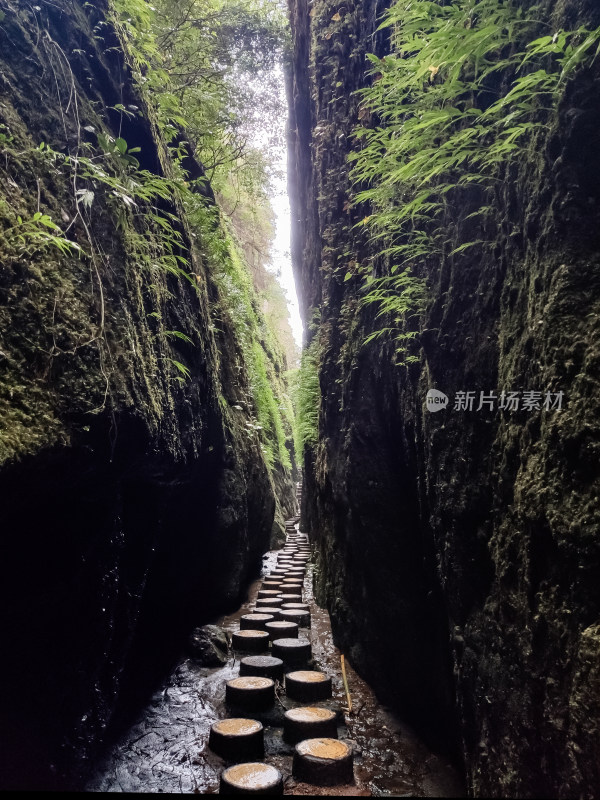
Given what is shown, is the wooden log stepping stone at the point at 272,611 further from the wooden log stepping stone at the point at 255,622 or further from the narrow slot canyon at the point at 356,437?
the narrow slot canyon at the point at 356,437

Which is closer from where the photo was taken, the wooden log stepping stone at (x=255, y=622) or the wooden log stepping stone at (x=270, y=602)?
the wooden log stepping stone at (x=255, y=622)

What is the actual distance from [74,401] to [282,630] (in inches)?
222

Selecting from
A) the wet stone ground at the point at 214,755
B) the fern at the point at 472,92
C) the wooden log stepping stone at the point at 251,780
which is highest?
A: the fern at the point at 472,92

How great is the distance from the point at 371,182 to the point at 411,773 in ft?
22.3

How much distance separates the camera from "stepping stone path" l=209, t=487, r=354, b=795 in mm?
3928

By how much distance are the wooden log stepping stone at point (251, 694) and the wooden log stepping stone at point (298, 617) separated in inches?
96.8

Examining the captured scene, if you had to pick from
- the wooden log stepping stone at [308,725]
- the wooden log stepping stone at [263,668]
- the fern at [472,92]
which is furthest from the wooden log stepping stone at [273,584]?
the fern at [472,92]

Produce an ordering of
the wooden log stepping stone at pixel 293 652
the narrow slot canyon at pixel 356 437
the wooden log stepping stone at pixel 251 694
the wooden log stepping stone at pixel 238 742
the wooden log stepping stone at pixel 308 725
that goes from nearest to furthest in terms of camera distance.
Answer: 1. the narrow slot canyon at pixel 356 437
2. the wooden log stepping stone at pixel 238 742
3. the wooden log stepping stone at pixel 308 725
4. the wooden log stepping stone at pixel 251 694
5. the wooden log stepping stone at pixel 293 652

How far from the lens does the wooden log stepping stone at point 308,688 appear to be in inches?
213

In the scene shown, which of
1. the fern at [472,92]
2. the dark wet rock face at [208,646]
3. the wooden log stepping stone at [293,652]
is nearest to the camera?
the fern at [472,92]

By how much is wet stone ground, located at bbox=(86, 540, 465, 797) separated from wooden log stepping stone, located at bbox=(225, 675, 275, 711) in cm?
11

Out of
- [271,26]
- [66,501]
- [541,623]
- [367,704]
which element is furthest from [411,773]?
[271,26]

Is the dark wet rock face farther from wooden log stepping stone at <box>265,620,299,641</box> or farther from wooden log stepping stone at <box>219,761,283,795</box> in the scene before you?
wooden log stepping stone at <box>219,761,283,795</box>

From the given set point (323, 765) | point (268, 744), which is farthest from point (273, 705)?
point (323, 765)
